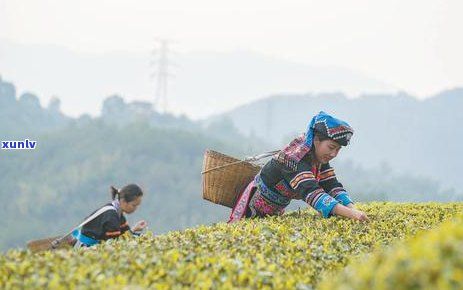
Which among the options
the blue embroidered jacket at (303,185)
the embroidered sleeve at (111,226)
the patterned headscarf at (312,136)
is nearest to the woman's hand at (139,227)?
the embroidered sleeve at (111,226)

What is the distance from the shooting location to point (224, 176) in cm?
761

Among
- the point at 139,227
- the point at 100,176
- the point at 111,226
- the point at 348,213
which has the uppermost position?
the point at 348,213

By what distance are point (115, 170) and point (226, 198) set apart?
104 m

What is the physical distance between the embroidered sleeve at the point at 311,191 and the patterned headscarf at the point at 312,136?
124mm

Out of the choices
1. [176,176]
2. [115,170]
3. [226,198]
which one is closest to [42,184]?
[115,170]

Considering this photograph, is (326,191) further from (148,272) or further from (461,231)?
(461,231)

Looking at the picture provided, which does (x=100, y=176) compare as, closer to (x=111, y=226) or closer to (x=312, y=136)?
(x=111, y=226)

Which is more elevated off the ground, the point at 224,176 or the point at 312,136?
the point at 312,136

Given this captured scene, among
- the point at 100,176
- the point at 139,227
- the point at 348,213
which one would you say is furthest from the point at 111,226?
the point at 100,176

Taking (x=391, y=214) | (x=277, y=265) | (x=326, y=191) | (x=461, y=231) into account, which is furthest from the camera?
(x=391, y=214)

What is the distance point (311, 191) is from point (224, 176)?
47.3 inches

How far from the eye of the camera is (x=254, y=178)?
7539mm

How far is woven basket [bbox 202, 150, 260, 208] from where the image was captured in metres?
7.58

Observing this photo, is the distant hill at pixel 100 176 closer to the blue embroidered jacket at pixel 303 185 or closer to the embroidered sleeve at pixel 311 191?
the blue embroidered jacket at pixel 303 185
